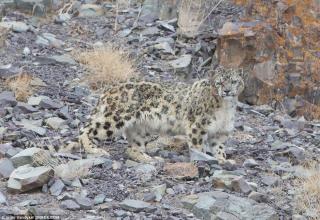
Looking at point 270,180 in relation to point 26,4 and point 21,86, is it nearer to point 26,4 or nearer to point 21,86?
point 21,86

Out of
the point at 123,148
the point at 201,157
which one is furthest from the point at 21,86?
the point at 201,157

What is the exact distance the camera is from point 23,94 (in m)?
10.5

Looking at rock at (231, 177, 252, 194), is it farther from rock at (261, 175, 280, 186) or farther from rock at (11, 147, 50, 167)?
rock at (11, 147, 50, 167)

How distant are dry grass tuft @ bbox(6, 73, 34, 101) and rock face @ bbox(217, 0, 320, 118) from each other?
10.9 feet

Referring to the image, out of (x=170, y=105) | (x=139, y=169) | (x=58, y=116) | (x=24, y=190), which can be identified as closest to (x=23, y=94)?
(x=58, y=116)

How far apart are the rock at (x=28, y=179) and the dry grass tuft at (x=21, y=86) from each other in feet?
12.0

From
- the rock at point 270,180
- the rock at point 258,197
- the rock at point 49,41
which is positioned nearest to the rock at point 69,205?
the rock at point 258,197

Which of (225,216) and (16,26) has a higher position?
(16,26)

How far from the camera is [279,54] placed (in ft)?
39.9

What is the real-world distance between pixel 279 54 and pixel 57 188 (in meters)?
6.36

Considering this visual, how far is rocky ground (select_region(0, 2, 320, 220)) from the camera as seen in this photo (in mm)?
6617

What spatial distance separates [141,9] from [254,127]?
5164 millimetres

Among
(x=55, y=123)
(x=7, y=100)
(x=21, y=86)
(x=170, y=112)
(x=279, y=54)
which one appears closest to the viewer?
(x=170, y=112)

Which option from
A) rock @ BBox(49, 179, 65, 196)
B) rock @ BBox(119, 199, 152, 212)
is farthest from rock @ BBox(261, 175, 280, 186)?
rock @ BBox(49, 179, 65, 196)
